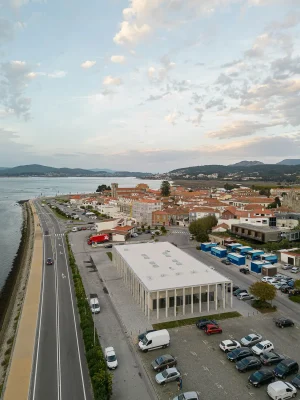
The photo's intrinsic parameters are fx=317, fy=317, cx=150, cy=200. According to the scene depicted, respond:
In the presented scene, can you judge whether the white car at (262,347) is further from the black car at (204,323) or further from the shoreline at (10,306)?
the shoreline at (10,306)

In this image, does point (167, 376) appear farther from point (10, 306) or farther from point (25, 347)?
point (10, 306)

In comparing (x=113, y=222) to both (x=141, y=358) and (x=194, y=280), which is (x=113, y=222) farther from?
(x=141, y=358)

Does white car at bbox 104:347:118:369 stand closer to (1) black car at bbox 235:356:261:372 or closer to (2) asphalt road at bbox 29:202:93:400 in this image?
(2) asphalt road at bbox 29:202:93:400

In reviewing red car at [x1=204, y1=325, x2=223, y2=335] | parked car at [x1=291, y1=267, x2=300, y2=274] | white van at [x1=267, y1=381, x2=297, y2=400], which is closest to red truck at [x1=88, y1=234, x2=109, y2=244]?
parked car at [x1=291, y1=267, x2=300, y2=274]

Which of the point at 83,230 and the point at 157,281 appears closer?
the point at 157,281

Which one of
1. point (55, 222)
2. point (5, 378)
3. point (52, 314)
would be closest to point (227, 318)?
point (52, 314)

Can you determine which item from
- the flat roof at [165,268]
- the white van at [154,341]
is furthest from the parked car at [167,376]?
the flat roof at [165,268]
